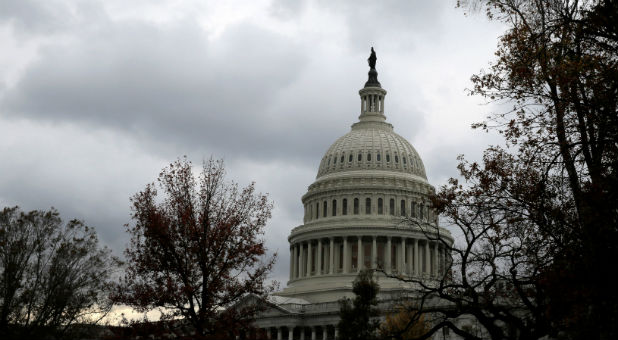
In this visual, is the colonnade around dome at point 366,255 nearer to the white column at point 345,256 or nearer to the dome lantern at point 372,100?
the white column at point 345,256

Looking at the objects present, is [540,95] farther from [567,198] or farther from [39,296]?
[39,296]

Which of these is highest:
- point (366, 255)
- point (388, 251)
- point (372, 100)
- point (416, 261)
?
point (372, 100)

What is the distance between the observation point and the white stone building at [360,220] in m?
120

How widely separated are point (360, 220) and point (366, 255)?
19.6 feet

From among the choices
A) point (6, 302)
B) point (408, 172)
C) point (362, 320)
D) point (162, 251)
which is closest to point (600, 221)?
point (362, 320)

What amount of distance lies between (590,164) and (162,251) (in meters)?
22.3

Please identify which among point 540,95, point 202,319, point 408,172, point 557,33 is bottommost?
point 202,319

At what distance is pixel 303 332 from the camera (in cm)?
10944

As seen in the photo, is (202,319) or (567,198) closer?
(567,198)

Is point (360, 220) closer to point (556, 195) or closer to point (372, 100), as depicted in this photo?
point (372, 100)

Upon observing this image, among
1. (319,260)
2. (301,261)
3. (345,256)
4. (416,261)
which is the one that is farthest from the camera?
(301,261)

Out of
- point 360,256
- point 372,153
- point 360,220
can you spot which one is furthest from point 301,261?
point 372,153

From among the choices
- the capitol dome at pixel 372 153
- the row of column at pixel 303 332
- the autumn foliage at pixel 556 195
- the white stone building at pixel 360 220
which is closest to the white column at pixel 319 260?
the white stone building at pixel 360 220

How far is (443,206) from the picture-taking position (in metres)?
32.3
